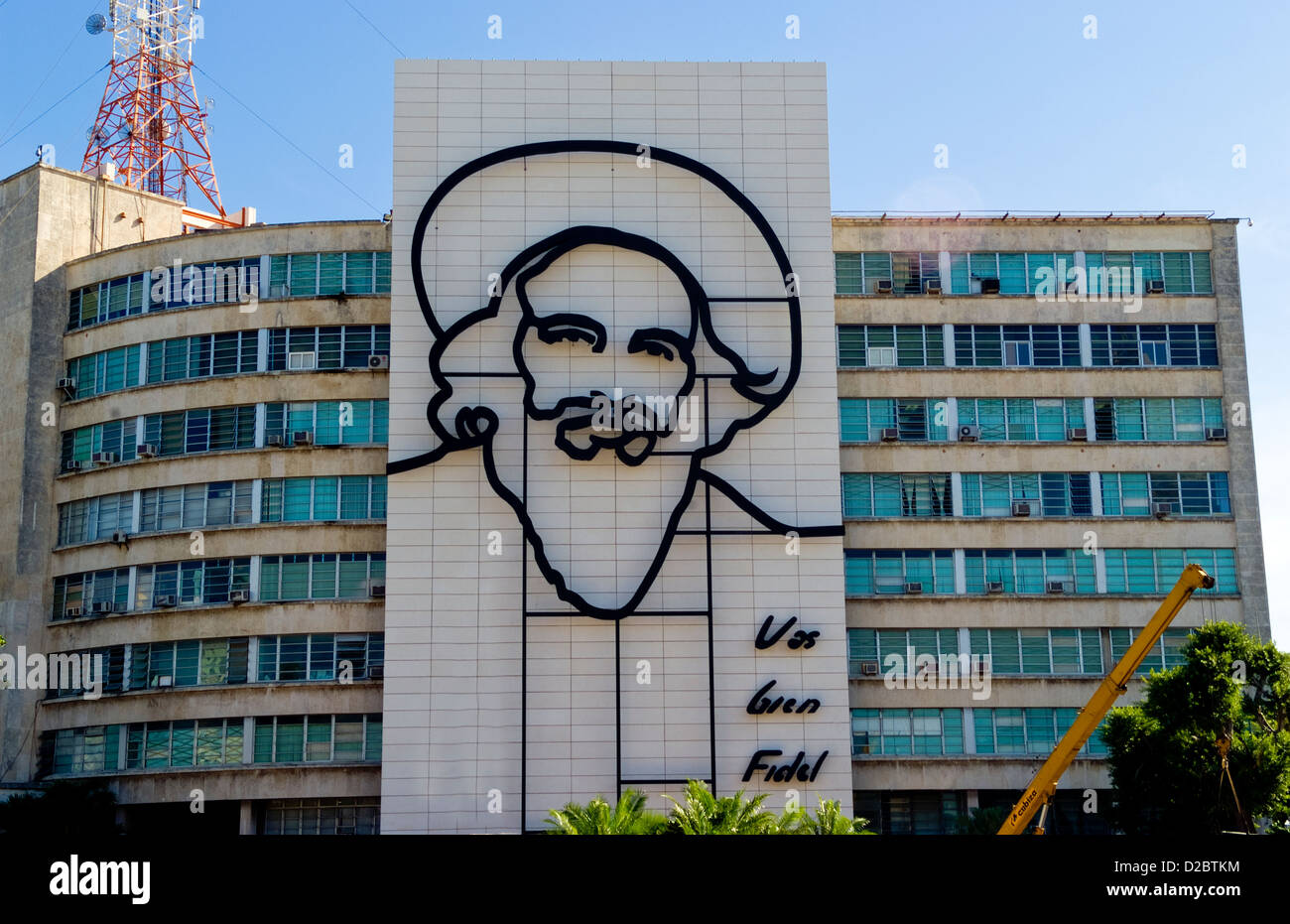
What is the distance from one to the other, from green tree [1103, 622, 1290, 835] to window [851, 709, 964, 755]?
261 inches

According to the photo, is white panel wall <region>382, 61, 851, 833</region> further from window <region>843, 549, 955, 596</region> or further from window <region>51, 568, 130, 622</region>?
window <region>51, 568, 130, 622</region>

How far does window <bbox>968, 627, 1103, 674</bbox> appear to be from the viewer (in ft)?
137

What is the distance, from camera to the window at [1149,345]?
144 feet

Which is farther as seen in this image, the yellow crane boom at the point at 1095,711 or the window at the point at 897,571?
the window at the point at 897,571

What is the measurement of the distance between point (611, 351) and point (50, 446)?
19.3m

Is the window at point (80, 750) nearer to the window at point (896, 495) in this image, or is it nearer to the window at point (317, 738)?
the window at point (317, 738)

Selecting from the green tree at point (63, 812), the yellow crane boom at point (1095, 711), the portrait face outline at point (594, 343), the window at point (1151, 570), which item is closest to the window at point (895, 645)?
the portrait face outline at point (594, 343)

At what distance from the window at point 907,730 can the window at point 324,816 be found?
1440 centimetres

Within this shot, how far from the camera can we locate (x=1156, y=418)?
43656 millimetres

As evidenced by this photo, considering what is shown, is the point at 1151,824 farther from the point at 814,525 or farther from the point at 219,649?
the point at 219,649

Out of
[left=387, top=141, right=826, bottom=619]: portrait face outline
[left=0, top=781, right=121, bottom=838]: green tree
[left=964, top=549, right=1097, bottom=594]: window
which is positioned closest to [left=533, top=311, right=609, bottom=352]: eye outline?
[left=387, top=141, right=826, bottom=619]: portrait face outline

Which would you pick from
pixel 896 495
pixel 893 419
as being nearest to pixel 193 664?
pixel 896 495
